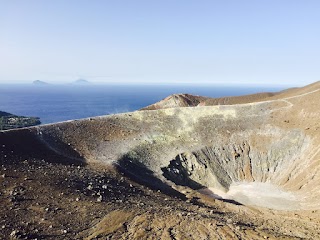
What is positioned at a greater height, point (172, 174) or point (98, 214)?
point (98, 214)

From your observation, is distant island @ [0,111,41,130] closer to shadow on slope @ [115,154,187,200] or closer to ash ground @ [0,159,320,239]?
shadow on slope @ [115,154,187,200]

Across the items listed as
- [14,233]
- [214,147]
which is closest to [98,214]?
[14,233]

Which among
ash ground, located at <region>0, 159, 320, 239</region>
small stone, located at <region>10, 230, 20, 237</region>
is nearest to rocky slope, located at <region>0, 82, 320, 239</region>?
ash ground, located at <region>0, 159, 320, 239</region>

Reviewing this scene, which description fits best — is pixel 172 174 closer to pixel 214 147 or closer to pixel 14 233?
pixel 214 147

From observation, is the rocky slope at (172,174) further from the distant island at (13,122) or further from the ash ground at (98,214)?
the distant island at (13,122)

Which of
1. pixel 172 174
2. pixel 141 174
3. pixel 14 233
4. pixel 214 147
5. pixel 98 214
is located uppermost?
pixel 14 233

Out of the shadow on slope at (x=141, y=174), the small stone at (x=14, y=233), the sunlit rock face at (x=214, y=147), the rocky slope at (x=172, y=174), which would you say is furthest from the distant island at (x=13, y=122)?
the small stone at (x=14, y=233)

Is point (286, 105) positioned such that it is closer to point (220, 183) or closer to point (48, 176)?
point (220, 183)

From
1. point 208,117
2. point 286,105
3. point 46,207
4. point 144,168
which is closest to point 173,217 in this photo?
point 46,207
